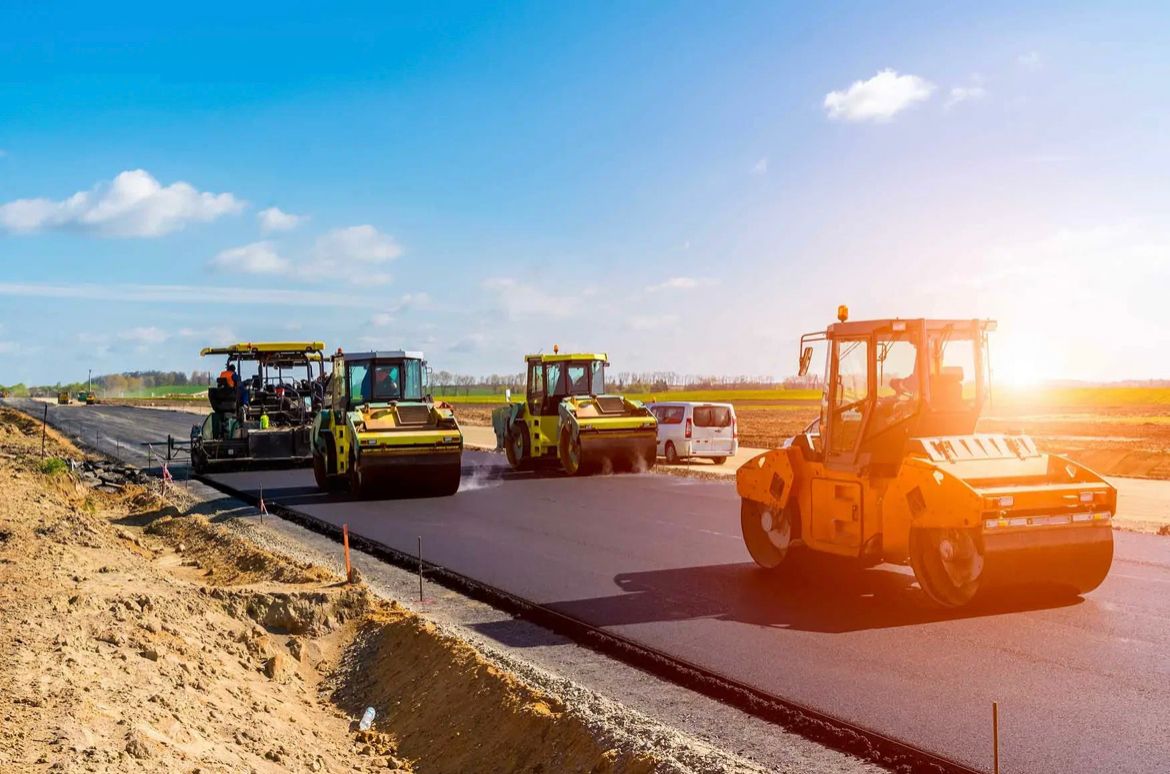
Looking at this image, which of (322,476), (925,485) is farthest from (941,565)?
(322,476)

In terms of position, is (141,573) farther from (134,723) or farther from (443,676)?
(134,723)

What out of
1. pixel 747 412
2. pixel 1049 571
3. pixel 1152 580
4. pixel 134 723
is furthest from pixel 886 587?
pixel 747 412

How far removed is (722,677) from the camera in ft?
25.4

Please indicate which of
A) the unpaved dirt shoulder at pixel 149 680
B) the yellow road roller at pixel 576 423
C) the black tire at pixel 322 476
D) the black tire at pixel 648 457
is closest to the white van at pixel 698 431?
the yellow road roller at pixel 576 423

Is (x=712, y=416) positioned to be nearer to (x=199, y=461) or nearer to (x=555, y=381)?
(x=555, y=381)

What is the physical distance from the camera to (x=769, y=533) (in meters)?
11.6

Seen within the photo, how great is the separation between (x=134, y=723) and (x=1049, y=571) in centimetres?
743

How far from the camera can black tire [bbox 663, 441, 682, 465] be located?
27719mm

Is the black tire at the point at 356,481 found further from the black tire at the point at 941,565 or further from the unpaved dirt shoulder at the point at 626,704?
the black tire at the point at 941,565

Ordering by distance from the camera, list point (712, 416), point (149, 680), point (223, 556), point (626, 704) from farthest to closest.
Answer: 1. point (712, 416)
2. point (223, 556)
3. point (626, 704)
4. point (149, 680)

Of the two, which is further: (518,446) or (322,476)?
(518,446)

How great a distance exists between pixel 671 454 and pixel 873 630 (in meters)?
18.8

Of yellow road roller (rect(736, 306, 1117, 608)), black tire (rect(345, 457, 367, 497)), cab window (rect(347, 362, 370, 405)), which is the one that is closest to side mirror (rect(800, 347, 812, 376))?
yellow road roller (rect(736, 306, 1117, 608))

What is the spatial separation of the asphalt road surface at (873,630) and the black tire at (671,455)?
11175mm
